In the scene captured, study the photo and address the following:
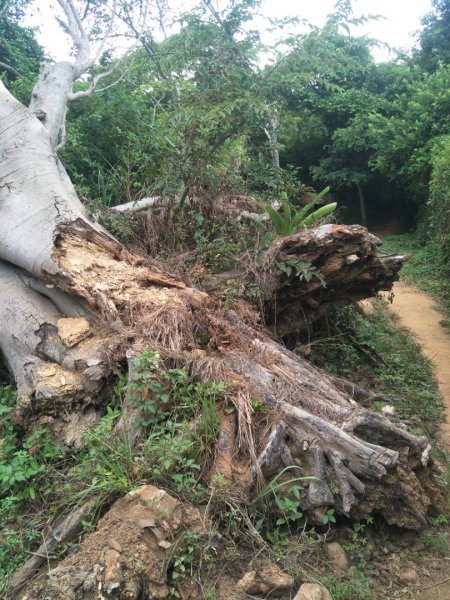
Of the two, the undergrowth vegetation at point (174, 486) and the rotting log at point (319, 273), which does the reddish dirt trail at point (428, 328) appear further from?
the undergrowth vegetation at point (174, 486)

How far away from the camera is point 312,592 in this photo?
80.4 inches

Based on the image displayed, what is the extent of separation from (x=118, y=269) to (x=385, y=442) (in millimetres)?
2233

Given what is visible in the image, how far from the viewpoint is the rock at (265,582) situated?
6.78 ft

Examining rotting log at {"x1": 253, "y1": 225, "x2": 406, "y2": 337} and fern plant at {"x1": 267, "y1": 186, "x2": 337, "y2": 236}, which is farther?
fern plant at {"x1": 267, "y1": 186, "x2": 337, "y2": 236}

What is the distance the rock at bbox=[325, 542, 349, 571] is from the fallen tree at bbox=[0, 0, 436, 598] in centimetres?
17

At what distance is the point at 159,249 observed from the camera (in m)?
4.84

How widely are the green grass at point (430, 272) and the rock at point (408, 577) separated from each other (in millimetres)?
6211

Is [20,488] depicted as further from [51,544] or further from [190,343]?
[190,343]

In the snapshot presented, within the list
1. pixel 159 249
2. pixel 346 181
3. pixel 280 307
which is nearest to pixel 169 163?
pixel 159 249

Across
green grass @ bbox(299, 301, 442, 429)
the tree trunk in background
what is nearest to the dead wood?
green grass @ bbox(299, 301, 442, 429)

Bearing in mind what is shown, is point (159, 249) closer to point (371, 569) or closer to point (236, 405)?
point (236, 405)

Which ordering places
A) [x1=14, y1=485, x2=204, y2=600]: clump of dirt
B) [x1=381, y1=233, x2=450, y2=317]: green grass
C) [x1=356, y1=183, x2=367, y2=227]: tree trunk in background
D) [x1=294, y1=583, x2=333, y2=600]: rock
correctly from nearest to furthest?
[x1=14, y1=485, x2=204, y2=600]: clump of dirt
[x1=294, y1=583, x2=333, y2=600]: rock
[x1=381, y1=233, x2=450, y2=317]: green grass
[x1=356, y1=183, x2=367, y2=227]: tree trunk in background

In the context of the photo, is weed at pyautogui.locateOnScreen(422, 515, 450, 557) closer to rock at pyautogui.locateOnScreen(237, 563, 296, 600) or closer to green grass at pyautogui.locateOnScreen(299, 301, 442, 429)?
rock at pyautogui.locateOnScreen(237, 563, 296, 600)

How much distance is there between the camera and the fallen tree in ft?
8.34
